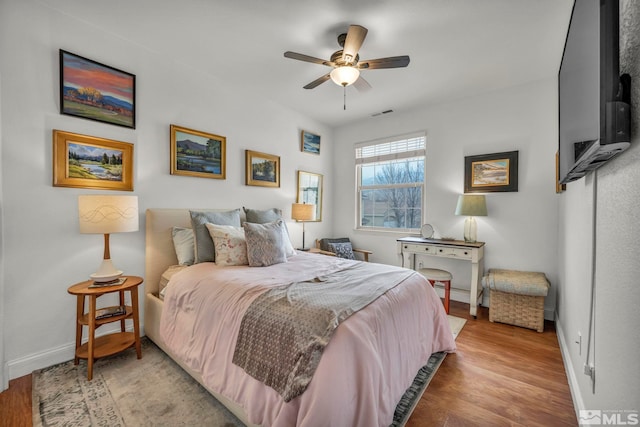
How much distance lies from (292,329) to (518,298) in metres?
2.71

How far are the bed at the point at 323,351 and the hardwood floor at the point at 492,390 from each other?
204 mm

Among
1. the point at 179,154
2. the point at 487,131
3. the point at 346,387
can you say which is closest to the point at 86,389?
the point at 346,387

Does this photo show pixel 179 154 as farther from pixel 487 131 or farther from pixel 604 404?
pixel 487 131

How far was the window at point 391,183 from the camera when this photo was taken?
4023 millimetres

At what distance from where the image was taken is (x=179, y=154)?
279 cm

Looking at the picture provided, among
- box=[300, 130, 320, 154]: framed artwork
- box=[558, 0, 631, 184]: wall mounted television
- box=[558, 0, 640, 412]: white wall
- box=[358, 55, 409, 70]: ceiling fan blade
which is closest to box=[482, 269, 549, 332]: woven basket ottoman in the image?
box=[558, 0, 640, 412]: white wall

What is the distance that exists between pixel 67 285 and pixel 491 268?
440cm

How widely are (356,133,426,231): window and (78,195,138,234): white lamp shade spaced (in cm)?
340

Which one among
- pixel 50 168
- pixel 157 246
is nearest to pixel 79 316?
pixel 157 246

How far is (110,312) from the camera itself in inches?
82.4

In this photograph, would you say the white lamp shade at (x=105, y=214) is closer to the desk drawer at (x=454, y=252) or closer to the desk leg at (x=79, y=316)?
the desk leg at (x=79, y=316)

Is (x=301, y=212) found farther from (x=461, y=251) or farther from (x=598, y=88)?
(x=598, y=88)

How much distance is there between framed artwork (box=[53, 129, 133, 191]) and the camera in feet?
6.79

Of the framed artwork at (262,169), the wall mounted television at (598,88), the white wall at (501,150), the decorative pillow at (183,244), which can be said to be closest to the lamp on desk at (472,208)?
the white wall at (501,150)
